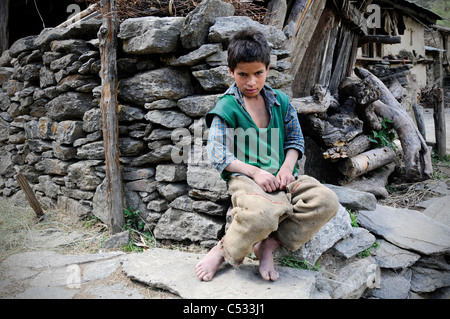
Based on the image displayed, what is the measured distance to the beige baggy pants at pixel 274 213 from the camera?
187 cm

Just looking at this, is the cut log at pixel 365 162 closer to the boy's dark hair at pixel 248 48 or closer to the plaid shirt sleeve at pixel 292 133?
the plaid shirt sleeve at pixel 292 133

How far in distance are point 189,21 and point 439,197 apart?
3726 mm

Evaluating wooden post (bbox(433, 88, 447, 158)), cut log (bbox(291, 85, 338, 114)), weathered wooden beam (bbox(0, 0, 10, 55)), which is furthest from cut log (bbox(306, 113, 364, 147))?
weathered wooden beam (bbox(0, 0, 10, 55))

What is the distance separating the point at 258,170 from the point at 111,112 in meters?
1.70

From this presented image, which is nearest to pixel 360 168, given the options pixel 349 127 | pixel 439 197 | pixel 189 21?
pixel 349 127

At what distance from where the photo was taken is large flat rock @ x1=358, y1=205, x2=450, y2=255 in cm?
289

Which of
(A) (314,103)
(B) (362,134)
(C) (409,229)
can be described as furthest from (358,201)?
(B) (362,134)

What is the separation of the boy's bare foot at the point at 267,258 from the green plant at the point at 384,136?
10.3ft

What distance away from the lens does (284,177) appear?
2.09 m

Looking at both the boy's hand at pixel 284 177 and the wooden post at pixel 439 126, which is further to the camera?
the wooden post at pixel 439 126

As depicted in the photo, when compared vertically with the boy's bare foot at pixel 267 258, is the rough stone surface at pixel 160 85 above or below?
above

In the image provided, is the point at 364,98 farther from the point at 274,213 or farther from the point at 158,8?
the point at 274,213

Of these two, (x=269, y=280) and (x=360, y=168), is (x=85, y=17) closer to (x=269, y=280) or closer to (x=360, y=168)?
(x=269, y=280)

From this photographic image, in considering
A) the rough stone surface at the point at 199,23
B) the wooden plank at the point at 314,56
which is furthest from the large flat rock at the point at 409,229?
the wooden plank at the point at 314,56
